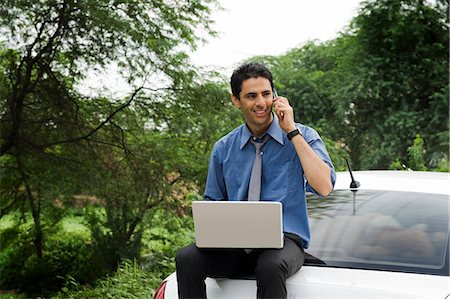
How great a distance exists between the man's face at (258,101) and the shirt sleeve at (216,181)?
7.7 inches

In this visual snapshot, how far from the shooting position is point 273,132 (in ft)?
9.29

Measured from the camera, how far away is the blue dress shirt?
2730 millimetres

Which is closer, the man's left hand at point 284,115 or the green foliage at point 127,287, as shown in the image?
the man's left hand at point 284,115

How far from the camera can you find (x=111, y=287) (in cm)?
621

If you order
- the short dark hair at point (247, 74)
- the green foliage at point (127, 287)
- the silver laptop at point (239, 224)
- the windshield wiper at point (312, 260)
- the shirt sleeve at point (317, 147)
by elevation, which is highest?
the short dark hair at point (247, 74)

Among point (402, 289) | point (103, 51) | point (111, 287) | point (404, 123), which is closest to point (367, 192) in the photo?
point (402, 289)

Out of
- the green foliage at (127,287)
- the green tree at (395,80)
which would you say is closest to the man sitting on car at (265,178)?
the green foliage at (127,287)

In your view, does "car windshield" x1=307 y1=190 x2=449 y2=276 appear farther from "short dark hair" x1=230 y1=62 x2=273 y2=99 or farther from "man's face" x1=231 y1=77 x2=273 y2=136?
"short dark hair" x1=230 y1=62 x2=273 y2=99

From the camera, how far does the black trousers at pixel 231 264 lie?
243 centimetres

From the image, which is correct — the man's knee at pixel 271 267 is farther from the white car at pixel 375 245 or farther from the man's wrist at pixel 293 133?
the man's wrist at pixel 293 133

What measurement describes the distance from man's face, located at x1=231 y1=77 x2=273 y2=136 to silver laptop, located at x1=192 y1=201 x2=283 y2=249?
53cm

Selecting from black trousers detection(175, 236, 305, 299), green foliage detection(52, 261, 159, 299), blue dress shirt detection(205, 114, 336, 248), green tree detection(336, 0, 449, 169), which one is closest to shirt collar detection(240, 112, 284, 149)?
blue dress shirt detection(205, 114, 336, 248)

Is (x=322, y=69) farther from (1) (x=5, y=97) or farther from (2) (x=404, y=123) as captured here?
(1) (x=5, y=97)

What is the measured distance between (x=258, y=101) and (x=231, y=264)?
26.8 inches
